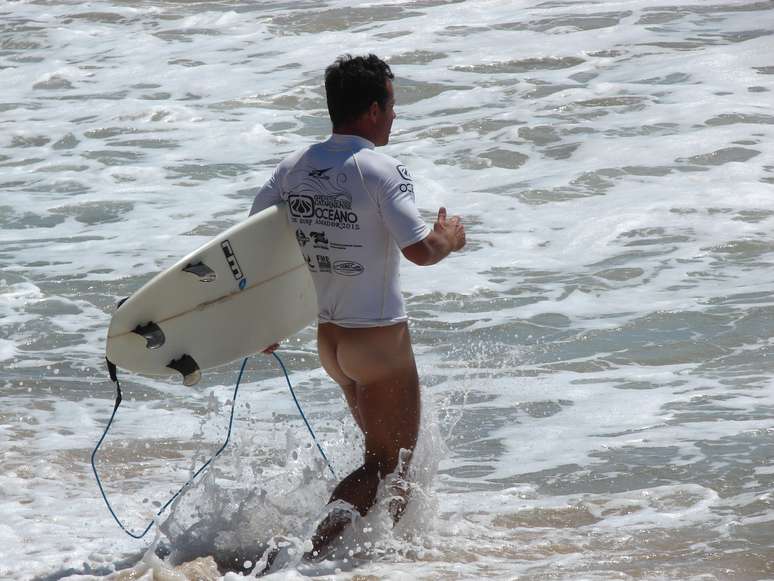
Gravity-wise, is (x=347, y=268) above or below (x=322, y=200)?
below

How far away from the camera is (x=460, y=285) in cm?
802

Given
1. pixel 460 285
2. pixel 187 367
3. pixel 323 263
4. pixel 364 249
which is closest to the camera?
pixel 364 249

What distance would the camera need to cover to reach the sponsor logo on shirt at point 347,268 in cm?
376

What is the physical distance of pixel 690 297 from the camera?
743cm

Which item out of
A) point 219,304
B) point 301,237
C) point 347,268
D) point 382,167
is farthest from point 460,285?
point 382,167

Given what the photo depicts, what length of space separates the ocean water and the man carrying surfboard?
34 centimetres

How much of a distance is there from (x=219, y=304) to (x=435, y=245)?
0.90m

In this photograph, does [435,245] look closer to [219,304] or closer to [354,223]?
[354,223]

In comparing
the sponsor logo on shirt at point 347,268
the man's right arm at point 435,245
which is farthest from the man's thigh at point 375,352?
the man's right arm at point 435,245

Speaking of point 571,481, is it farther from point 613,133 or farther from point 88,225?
point 613,133

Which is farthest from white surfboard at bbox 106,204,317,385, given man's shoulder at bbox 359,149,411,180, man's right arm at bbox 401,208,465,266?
man's right arm at bbox 401,208,465,266

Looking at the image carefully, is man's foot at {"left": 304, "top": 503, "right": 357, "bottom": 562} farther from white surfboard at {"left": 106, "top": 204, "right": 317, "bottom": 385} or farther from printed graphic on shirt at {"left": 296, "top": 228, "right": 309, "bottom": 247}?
printed graphic on shirt at {"left": 296, "top": 228, "right": 309, "bottom": 247}

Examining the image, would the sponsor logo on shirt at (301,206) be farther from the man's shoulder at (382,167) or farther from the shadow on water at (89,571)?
the shadow on water at (89,571)

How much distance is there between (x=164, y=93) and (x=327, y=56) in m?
2.17
